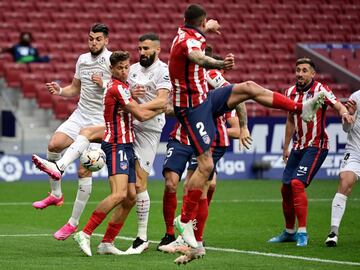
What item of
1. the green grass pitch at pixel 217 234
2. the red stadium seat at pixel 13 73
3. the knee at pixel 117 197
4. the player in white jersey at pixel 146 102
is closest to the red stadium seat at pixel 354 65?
the green grass pitch at pixel 217 234

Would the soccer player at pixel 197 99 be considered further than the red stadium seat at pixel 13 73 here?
No

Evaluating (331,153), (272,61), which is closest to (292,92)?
(331,153)

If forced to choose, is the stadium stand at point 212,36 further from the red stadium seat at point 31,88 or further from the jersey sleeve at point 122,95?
the jersey sleeve at point 122,95

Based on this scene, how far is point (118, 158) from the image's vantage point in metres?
11.9

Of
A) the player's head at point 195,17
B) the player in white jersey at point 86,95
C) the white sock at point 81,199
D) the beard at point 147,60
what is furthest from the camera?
the player in white jersey at point 86,95

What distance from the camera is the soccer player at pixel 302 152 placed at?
523 inches

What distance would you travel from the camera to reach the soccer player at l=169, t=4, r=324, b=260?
10742 mm

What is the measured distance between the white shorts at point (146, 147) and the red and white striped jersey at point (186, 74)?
67.8 inches

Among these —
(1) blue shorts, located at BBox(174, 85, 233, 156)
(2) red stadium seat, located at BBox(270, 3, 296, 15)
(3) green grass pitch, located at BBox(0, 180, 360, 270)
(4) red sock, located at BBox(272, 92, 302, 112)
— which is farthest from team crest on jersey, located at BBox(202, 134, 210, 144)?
(2) red stadium seat, located at BBox(270, 3, 296, 15)

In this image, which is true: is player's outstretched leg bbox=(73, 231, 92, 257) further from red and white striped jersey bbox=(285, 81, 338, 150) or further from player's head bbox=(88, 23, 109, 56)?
red and white striped jersey bbox=(285, 81, 338, 150)

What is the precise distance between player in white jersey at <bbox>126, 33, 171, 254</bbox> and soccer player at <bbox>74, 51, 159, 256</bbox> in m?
0.33

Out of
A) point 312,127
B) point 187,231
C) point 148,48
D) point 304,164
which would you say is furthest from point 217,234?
point 187,231

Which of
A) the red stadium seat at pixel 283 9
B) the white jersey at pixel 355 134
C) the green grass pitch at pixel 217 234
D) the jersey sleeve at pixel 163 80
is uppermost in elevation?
the red stadium seat at pixel 283 9

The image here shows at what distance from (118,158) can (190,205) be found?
1.32 m
